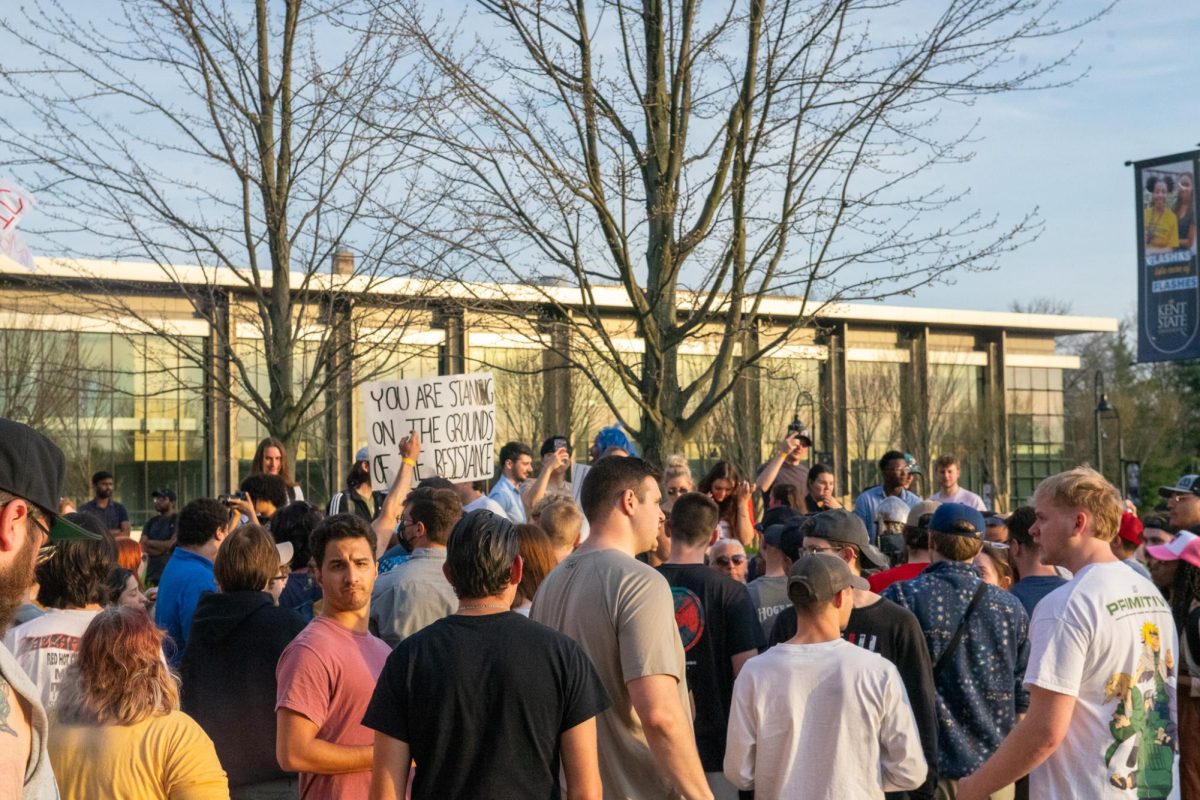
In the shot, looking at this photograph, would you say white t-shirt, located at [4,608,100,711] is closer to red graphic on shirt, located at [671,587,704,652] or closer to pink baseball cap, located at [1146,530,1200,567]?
red graphic on shirt, located at [671,587,704,652]

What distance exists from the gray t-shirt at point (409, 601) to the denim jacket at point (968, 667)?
2.03 meters

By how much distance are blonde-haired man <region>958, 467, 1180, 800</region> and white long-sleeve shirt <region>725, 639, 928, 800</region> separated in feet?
0.89

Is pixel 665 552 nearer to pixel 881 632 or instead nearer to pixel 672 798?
pixel 881 632

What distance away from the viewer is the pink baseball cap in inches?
254

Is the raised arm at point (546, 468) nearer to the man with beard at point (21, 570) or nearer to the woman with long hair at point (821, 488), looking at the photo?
the woman with long hair at point (821, 488)

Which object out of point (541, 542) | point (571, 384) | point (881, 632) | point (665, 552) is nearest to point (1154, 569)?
point (881, 632)

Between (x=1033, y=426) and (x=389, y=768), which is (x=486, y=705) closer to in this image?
(x=389, y=768)

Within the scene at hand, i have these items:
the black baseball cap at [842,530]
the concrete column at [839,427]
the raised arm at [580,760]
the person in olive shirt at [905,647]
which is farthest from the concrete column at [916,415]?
the raised arm at [580,760]

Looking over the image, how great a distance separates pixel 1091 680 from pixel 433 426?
280 inches

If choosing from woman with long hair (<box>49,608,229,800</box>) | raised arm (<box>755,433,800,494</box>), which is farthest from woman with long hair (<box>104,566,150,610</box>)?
raised arm (<box>755,433,800,494</box>)

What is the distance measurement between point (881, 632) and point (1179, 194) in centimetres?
1667

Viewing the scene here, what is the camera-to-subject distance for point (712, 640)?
605cm

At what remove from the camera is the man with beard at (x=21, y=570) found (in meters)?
2.25

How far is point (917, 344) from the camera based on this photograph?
60688mm
